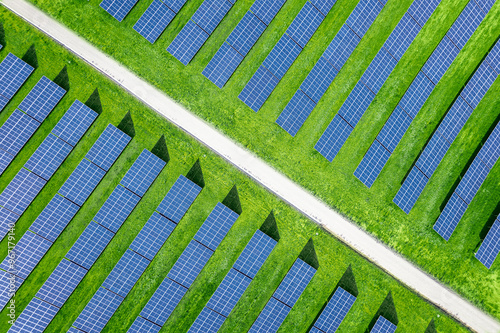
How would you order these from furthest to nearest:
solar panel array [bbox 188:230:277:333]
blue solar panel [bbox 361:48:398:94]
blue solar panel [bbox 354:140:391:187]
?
blue solar panel [bbox 361:48:398:94] → blue solar panel [bbox 354:140:391:187] → solar panel array [bbox 188:230:277:333]

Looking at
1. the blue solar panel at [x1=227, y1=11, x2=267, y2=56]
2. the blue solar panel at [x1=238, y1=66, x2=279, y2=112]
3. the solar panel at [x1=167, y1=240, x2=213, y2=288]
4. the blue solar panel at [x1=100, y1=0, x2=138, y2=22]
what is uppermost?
the blue solar panel at [x1=227, y1=11, x2=267, y2=56]

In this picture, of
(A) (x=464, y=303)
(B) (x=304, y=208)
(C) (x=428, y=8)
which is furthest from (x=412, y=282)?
(C) (x=428, y=8)

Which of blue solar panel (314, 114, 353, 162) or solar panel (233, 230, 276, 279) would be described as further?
blue solar panel (314, 114, 353, 162)

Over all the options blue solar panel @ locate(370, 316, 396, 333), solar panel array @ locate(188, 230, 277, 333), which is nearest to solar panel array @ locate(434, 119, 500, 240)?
blue solar panel @ locate(370, 316, 396, 333)

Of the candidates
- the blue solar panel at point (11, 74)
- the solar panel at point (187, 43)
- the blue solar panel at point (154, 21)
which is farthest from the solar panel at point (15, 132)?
the solar panel at point (187, 43)

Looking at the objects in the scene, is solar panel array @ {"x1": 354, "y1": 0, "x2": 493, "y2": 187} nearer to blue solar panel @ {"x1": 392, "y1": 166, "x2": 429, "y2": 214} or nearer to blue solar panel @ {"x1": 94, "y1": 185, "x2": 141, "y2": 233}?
blue solar panel @ {"x1": 392, "y1": 166, "x2": 429, "y2": 214}

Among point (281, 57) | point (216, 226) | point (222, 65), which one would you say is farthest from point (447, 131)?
point (216, 226)

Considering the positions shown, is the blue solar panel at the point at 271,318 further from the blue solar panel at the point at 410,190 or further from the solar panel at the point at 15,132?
the solar panel at the point at 15,132
